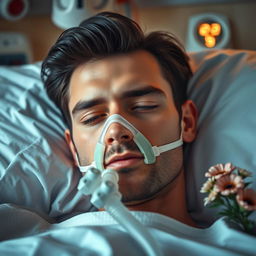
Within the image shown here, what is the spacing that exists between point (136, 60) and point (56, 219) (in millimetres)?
485

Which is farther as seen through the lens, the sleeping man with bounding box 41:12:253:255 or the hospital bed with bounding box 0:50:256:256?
the sleeping man with bounding box 41:12:253:255

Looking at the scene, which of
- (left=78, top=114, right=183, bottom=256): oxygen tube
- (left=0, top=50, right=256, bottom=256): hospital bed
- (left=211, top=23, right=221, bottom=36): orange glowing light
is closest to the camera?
(left=78, top=114, right=183, bottom=256): oxygen tube

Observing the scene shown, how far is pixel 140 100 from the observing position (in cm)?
101

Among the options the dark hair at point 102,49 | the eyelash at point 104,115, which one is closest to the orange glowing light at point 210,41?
the dark hair at point 102,49

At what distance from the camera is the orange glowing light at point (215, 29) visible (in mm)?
1506

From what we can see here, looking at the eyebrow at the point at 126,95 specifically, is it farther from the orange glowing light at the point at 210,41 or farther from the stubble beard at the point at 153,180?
the orange glowing light at the point at 210,41

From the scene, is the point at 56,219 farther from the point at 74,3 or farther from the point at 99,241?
the point at 74,3

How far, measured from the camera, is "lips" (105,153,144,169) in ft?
3.06

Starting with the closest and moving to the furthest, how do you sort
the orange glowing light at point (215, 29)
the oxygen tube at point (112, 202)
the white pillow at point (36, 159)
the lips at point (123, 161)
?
the oxygen tube at point (112, 202)
the lips at point (123, 161)
the white pillow at point (36, 159)
the orange glowing light at point (215, 29)

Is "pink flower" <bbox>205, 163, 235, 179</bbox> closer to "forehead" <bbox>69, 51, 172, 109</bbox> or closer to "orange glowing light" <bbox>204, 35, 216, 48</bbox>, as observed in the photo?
"forehead" <bbox>69, 51, 172, 109</bbox>

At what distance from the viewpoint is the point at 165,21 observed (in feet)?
5.27

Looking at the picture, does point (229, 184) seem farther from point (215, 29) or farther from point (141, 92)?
point (215, 29)

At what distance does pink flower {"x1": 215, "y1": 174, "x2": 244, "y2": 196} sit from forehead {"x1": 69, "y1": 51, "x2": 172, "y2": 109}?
350mm

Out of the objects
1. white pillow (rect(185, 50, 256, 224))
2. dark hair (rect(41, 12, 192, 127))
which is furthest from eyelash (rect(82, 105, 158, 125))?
white pillow (rect(185, 50, 256, 224))
